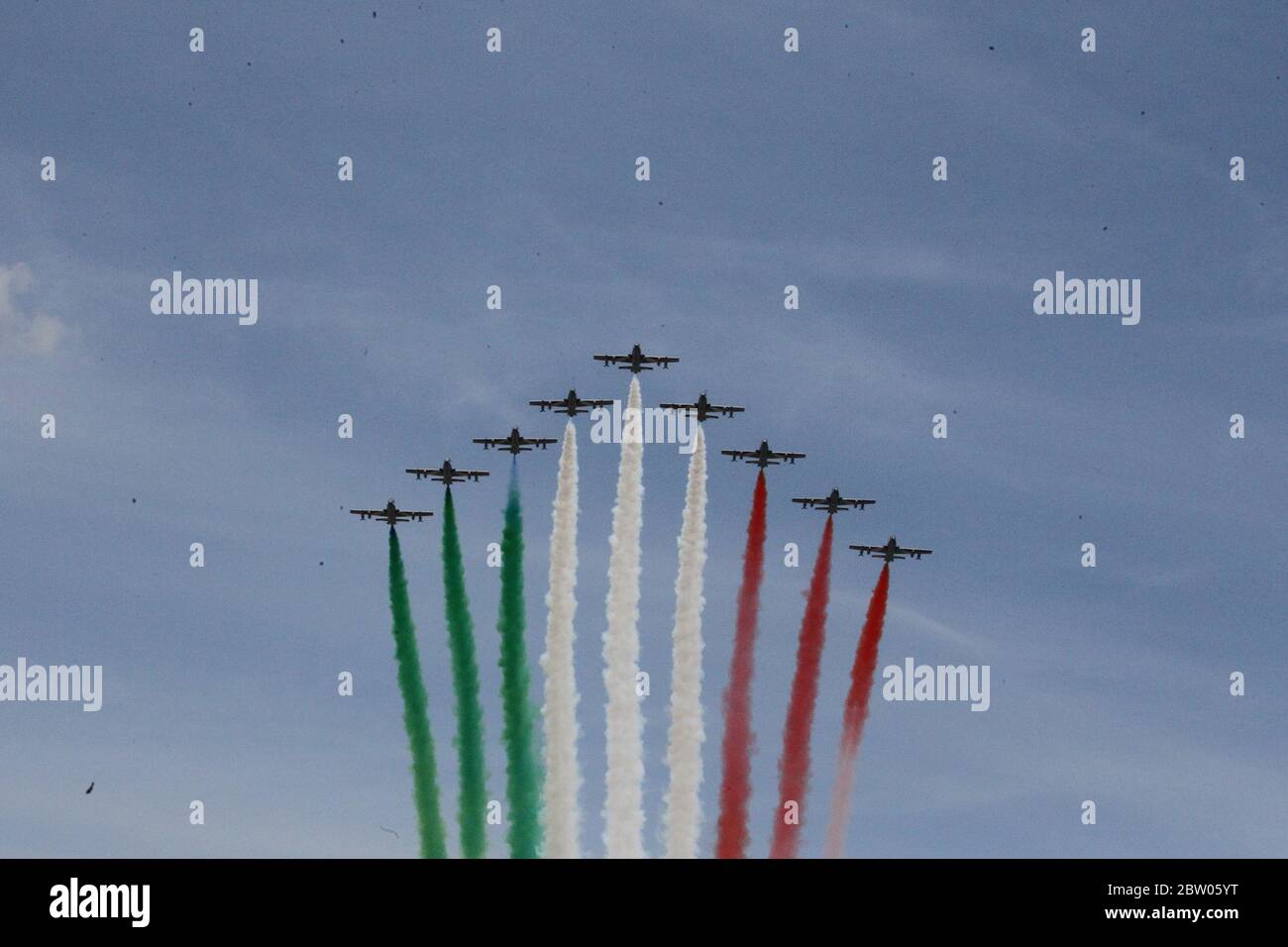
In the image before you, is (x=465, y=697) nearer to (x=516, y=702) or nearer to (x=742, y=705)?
(x=516, y=702)

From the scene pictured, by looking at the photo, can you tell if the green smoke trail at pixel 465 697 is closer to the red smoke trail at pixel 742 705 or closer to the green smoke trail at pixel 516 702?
the green smoke trail at pixel 516 702

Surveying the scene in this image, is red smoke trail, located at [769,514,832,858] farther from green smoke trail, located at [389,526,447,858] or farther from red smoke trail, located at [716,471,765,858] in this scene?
green smoke trail, located at [389,526,447,858]

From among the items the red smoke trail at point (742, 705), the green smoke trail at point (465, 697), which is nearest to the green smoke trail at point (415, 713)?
the green smoke trail at point (465, 697)

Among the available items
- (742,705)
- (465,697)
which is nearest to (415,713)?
(465,697)
